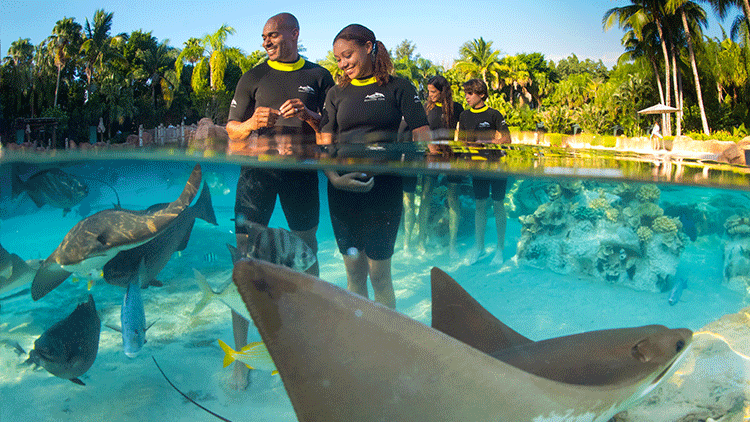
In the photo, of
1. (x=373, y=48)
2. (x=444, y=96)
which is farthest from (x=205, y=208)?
(x=444, y=96)

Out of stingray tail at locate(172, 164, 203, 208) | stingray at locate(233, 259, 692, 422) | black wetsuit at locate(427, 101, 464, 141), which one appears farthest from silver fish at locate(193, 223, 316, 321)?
black wetsuit at locate(427, 101, 464, 141)

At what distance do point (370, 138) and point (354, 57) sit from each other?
63 centimetres

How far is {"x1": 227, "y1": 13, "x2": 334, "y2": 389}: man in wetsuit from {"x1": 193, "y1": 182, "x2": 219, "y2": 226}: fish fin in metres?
0.49

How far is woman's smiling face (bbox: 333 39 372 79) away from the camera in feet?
10.1

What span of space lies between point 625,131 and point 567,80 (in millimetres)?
2571

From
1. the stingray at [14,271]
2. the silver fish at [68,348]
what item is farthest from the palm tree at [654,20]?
the stingray at [14,271]

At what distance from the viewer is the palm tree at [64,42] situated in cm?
309

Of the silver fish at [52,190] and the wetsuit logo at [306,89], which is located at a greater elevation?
the wetsuit logo at [306,89]

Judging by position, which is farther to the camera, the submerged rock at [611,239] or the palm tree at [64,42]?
the submerged rock at [611,239]

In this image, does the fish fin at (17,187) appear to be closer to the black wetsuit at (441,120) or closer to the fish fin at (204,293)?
the fish fin at (204,293)

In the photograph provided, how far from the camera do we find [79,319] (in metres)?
3.15

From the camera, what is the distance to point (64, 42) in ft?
10.3

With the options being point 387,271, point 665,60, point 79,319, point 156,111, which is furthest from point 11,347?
point 665,60

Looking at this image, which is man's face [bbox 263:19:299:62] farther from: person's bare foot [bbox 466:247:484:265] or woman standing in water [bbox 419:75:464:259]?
person's bare foot [bbox 466:247:484:265]
